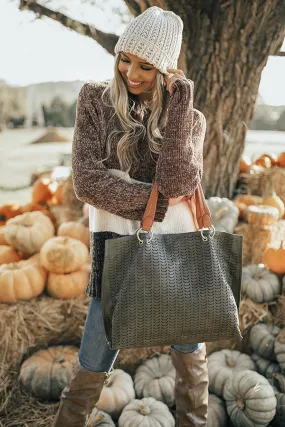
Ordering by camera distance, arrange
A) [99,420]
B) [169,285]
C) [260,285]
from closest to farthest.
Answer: [169,285]
[99,420]
[260,285]

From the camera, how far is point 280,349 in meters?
2.85

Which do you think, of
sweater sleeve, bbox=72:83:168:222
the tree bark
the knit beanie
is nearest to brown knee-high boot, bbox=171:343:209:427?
sweater sleeve, bbox=72:83:168:222

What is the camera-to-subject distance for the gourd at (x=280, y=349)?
2803 mm

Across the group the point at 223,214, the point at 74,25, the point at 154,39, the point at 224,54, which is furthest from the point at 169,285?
the point at 74,25

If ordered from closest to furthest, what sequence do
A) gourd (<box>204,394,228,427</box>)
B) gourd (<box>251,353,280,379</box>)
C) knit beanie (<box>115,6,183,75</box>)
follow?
knit beanie (<box>115,6,183,75</box>) → gourd (<box>204,394,228,427</box>) → gourd (<box>251,353,280,379</box>)

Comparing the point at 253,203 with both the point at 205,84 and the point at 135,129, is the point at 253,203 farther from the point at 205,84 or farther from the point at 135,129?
the point at 135,129

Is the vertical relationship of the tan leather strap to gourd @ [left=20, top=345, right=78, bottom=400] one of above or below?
above

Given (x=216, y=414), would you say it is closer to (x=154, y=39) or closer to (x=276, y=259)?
(x=276, y=259)

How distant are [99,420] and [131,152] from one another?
1.49m

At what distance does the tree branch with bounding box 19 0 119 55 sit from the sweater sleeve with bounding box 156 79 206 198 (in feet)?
7.23

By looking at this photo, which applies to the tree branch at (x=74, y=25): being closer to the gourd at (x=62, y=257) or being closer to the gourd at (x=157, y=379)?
the gourd at (x=62, y=257)

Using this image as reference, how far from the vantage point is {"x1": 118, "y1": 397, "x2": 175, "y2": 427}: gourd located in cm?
243

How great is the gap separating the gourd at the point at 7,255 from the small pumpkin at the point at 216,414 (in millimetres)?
1721

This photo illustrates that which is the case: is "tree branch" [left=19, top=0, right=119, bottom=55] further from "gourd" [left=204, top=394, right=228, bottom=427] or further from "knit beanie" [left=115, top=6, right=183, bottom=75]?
"gourd" [left=204, top=394, right=228, bottom=427]
